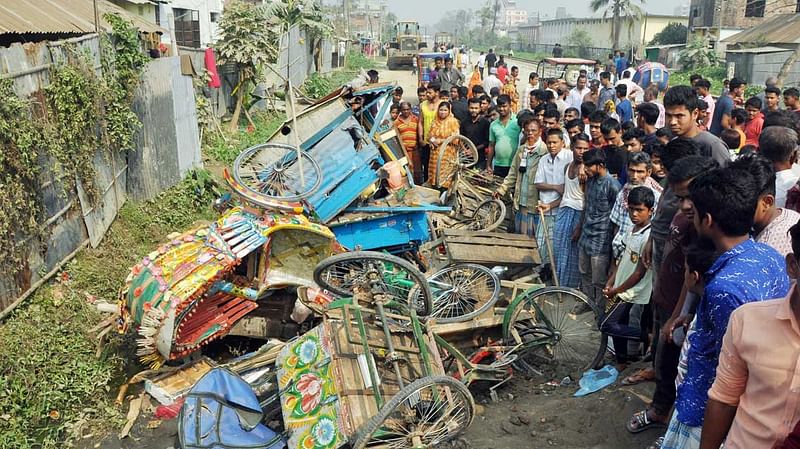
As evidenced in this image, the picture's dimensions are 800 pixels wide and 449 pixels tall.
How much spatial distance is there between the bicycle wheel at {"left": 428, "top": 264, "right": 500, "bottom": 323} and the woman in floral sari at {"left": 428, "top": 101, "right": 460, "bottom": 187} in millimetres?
3870

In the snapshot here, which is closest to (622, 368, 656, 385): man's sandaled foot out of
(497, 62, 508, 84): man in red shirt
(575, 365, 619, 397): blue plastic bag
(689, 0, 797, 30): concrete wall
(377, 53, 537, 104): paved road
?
(575, 365, 619, 397): blue plastic bag

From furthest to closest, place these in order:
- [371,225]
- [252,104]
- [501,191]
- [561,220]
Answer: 1. [252,104]
2. [501,191]
3. [371,225]
4. [561,220]

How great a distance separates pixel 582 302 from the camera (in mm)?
5211

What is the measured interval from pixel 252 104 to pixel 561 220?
430 inches

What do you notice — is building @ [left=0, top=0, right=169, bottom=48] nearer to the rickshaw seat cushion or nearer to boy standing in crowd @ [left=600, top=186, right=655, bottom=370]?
the rickshaw seat cushion

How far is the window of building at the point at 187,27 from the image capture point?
70.9 ft

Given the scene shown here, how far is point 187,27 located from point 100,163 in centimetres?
1684

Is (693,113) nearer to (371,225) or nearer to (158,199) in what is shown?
(371,225)

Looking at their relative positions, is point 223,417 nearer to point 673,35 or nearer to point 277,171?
point 277,171

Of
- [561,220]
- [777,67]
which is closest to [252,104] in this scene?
[561,220]

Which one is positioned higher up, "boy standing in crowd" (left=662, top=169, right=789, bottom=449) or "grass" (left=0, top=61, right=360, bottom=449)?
"boy standing in crowd" (left=662, top=169, right=789, bottom=449)

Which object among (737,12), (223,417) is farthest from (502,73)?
(737,12)

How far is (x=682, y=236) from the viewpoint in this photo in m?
3.60

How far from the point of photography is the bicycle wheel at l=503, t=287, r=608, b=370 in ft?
16.9
